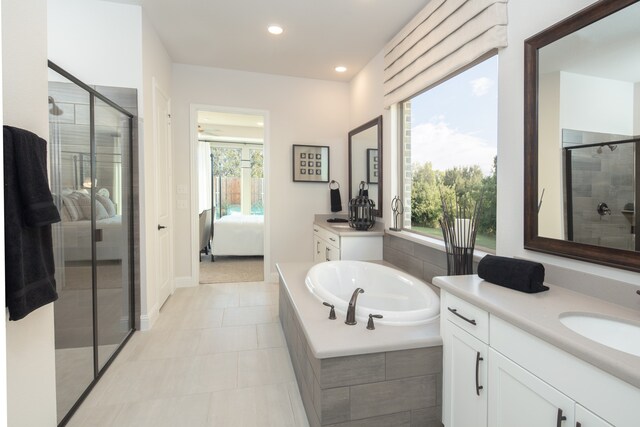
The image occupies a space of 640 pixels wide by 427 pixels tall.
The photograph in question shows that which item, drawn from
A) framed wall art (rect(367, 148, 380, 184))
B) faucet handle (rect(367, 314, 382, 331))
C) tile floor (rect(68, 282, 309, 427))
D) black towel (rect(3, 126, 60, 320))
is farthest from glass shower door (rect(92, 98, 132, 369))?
framed wall art (rect(367, 148, 380, 184))

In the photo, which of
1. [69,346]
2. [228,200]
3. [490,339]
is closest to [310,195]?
[69,346]

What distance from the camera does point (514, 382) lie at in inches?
47.0

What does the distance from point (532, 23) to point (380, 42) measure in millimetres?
1879

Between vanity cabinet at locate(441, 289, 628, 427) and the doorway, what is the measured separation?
11.5ft

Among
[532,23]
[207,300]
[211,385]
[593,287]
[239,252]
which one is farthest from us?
[239,252]

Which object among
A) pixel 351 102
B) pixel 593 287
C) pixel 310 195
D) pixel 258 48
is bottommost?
pixel 593 287

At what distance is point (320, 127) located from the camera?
14.9 ft

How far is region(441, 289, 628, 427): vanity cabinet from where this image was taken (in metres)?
0.91

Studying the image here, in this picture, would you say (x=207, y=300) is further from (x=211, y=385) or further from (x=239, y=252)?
(x=239, y=252)

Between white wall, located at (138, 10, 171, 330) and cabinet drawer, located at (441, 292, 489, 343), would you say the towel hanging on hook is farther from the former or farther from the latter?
cabinet drawer, located at (441, 292, 489, 343)

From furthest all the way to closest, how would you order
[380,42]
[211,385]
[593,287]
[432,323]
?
[380,42] → [211,385] → [432,323] → [593,287]

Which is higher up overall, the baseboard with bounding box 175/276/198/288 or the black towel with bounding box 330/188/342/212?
the black towel with bounding box 330/188/342/212

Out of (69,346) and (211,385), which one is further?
(211,385)

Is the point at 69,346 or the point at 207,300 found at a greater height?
the point at 69,346
